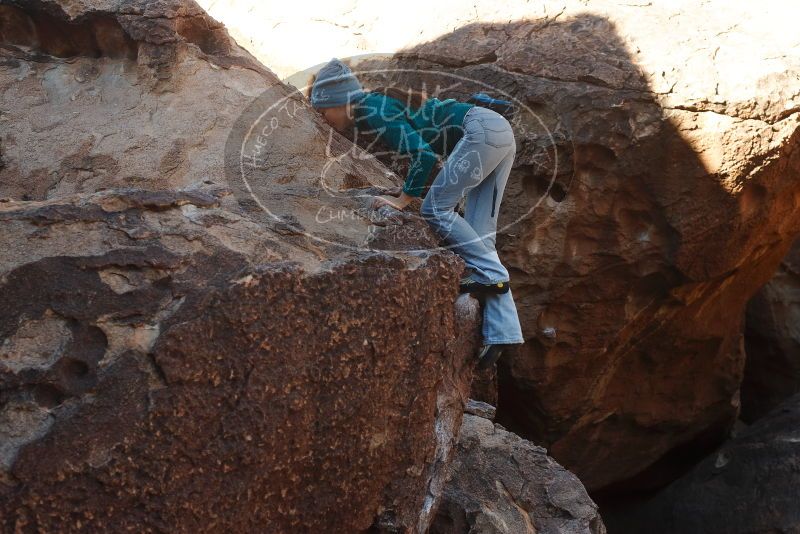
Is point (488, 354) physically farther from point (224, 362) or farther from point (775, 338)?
point (775, 338)

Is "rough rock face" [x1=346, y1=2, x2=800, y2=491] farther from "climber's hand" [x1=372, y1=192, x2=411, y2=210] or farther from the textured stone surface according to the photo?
the textured stone surface

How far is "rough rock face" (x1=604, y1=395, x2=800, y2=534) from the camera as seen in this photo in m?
3.59

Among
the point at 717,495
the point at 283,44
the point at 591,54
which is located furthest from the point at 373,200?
the point at 717,495

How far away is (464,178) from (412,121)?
0.27 metres

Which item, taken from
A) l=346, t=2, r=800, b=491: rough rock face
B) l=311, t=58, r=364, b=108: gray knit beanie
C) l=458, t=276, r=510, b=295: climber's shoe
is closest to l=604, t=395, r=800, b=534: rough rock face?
l=346, t=2, r=800, b=491: rough rock face

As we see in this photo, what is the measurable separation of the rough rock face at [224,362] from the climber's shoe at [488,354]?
4cm

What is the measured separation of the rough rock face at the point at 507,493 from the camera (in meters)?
2.61

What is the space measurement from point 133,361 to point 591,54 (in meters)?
2.40

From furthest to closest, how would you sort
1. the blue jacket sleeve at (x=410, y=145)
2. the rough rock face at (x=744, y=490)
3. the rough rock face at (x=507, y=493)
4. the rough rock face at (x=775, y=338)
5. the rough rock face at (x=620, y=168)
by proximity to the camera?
the rough rock face at (x=775, y=338), the rough rock face at (x=744, y=490), the rough rock face at (x=620, y=168), the rough rock face at (x=507, y=493), the blue jacket sleeve at (x=410, y=145)

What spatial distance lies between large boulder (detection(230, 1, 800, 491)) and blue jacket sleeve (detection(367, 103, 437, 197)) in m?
1.11

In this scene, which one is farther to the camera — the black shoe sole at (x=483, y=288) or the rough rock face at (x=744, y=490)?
the rough rock face at (x=744, y=490)

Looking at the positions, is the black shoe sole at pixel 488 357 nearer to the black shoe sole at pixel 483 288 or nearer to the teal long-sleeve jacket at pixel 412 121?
the black shoe sole at pixel 483 288

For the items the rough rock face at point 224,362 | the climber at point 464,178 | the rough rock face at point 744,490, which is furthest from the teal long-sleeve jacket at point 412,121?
the rough rock face at point 744,490

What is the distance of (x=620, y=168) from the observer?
353 cm
